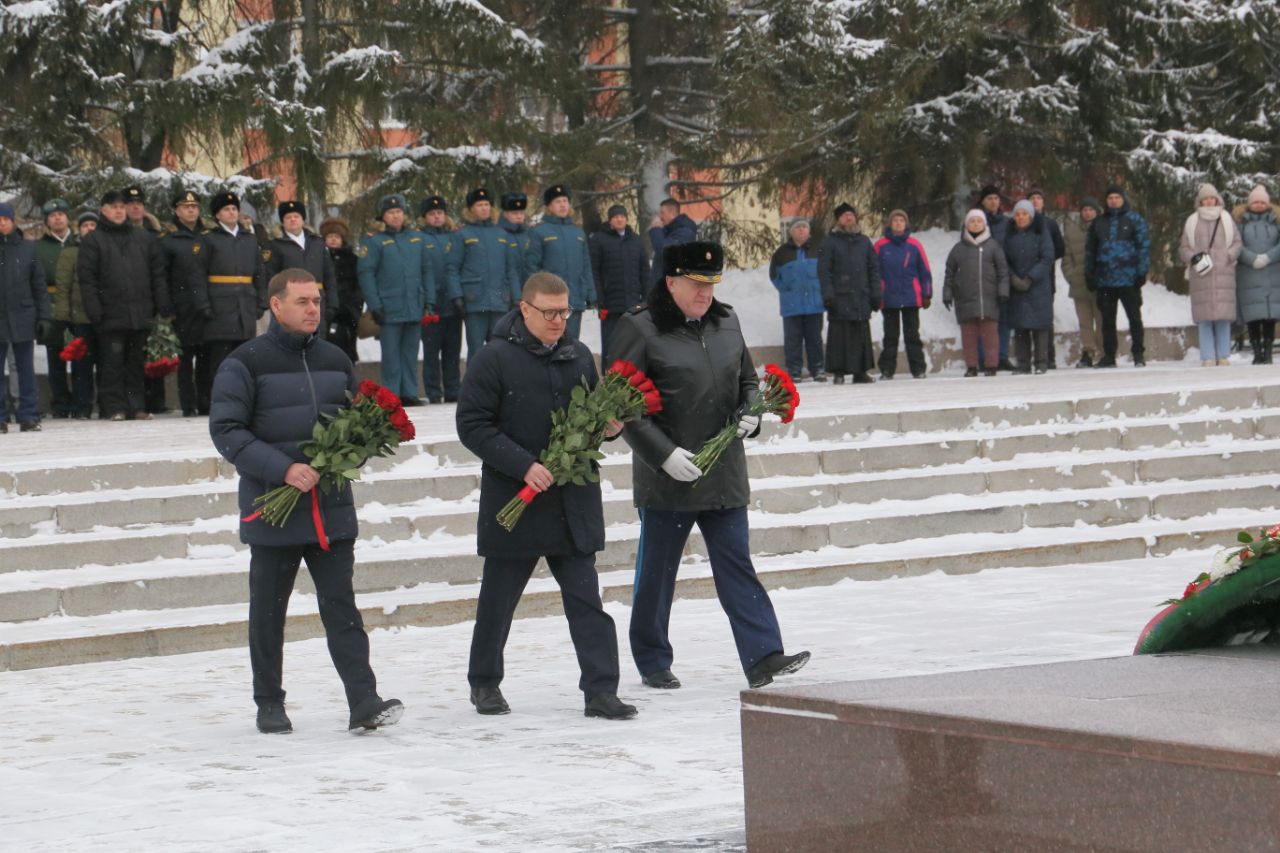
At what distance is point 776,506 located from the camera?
531 inches

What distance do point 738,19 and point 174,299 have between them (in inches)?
338

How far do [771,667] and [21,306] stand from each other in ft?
32.1

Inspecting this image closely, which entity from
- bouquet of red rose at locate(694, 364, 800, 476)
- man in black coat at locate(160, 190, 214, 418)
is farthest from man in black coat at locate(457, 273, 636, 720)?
man in black coat at locate(160, 190, 214, 418)

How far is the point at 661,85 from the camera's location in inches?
998

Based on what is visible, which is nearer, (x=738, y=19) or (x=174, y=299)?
(x=174, y=299)

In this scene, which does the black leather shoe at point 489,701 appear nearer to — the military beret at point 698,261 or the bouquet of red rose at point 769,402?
the bouquet of red rose at point 769,402

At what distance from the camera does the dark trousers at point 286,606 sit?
8.13m

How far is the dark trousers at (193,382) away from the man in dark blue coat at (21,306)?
161 cm

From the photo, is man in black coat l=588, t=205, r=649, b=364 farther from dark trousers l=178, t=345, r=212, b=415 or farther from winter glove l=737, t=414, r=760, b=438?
winter glove l=737, t=414, r=760, b=438

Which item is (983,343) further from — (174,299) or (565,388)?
(565,388)

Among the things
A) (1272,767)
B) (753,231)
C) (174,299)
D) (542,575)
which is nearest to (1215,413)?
(542,575)

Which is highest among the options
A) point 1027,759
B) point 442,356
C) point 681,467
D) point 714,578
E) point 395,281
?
point 395,281

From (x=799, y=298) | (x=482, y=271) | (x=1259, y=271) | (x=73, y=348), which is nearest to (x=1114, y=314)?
(x=1259, y=271)

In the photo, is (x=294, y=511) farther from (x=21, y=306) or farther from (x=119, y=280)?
(x=119, y=280)
